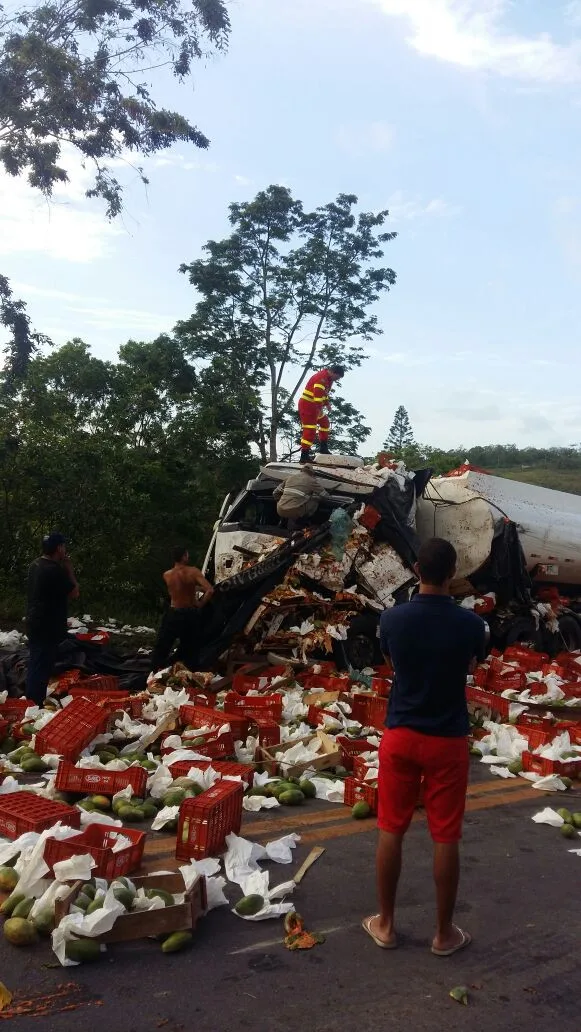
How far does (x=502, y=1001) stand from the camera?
3.18 metres

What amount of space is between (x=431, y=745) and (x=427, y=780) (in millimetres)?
181

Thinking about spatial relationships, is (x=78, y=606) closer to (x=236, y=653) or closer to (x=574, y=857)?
(x=236, y=653)

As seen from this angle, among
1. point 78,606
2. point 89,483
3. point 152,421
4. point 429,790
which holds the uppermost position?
point 152,421

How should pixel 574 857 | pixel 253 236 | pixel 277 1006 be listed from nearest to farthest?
pixel 277 1006, pixel 574 857, pixel 253 236

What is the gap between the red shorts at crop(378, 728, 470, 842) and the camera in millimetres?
3502

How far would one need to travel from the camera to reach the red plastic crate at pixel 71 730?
19.7ft

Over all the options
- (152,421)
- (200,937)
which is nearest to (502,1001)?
(200,937)

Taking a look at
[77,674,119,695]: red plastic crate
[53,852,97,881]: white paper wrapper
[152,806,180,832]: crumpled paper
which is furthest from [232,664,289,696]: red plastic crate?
[53,852,97,881]: white paper wrapper

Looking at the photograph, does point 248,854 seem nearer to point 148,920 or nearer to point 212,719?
point 148,920

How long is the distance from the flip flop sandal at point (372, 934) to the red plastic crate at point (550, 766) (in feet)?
9.27

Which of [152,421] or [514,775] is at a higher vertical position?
[152,421]

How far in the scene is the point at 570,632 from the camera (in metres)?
12.9

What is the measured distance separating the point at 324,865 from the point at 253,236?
22672mm

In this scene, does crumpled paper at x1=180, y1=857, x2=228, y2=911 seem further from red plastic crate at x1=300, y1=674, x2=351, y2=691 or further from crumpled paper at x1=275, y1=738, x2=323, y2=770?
red plastic crate at x1=300, y1=674, x2=351, y2=691
